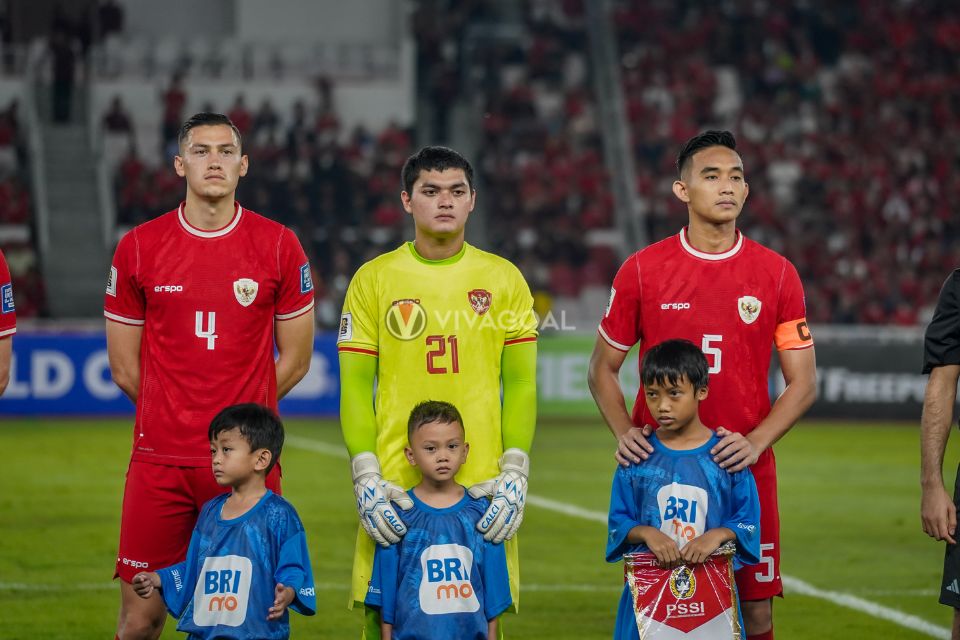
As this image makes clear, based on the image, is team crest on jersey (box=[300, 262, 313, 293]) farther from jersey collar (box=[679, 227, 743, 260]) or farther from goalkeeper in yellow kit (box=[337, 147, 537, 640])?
jersey collar (box=[679, 227, 743, 260])

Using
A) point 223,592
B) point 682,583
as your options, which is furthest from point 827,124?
point 223,592

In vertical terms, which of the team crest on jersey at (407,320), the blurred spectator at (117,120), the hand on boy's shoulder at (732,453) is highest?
the blurred spectator at (117,120)

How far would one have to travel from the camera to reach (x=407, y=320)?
584 centimetres

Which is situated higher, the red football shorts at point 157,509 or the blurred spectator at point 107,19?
the blurred spectator at point 107,19

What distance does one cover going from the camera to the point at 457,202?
5812 mm

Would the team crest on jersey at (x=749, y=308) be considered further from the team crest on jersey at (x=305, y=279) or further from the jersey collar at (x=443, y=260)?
the team crest on jersey at (x=305, y=279)

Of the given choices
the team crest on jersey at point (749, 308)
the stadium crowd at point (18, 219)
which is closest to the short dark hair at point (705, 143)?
the team crest on jersey at point (749, 308)

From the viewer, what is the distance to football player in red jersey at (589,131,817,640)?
604cm

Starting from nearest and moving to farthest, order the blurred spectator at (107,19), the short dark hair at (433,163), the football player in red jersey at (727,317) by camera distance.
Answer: the short dark hair at (433,163), the football player in red jersey at (727,317), the blurred spectator at (107,19)

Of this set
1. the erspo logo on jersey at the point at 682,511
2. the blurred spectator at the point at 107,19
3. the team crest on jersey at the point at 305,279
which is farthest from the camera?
the blurred spectator at the point at 107,19

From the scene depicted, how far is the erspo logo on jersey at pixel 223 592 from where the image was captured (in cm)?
564

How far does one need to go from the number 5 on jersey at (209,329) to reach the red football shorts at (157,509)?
1.73 ft

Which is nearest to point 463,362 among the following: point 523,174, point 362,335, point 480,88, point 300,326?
point 362,335

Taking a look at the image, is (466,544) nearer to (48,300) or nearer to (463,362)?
(463,362)
